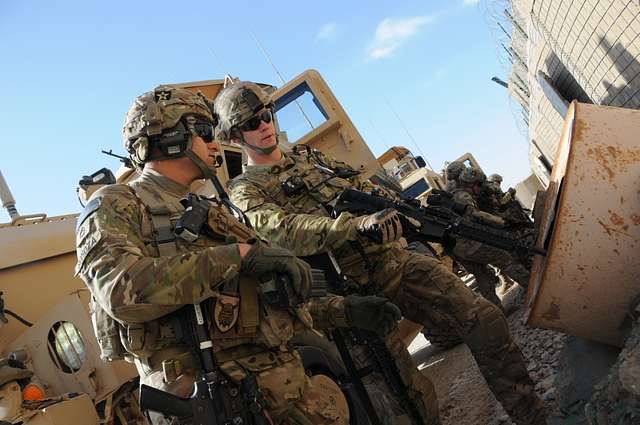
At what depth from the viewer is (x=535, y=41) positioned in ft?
19.8

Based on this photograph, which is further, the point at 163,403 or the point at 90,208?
the point at 90,208

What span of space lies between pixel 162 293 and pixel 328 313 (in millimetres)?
1113

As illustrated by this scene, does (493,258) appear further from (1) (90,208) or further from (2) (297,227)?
(1) (90,208)

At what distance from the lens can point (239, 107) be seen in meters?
3.44

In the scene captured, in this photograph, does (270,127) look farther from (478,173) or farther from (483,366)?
(478,173)

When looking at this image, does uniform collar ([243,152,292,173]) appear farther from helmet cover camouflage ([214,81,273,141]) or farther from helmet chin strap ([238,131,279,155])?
helmet cover camouflage ([214,81,273,141])

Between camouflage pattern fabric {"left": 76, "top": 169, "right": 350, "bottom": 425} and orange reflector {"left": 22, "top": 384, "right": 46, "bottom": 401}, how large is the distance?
5.31ft

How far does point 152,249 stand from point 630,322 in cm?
190

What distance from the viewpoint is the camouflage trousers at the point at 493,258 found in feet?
18.8

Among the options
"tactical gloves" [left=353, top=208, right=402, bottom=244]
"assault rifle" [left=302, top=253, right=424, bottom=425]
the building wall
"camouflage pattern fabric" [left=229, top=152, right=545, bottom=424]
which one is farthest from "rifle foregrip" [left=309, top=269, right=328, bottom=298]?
the building wall

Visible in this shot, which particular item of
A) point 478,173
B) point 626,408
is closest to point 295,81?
point 478,173

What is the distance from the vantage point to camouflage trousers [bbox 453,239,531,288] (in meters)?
5.72

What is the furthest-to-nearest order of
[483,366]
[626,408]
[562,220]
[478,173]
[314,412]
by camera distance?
1. [478,173]
2. [483,366]
3. [562,220]
4. [314,412]
5. [626,408]

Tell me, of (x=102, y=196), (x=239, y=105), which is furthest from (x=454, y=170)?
(x=102, y=196)
